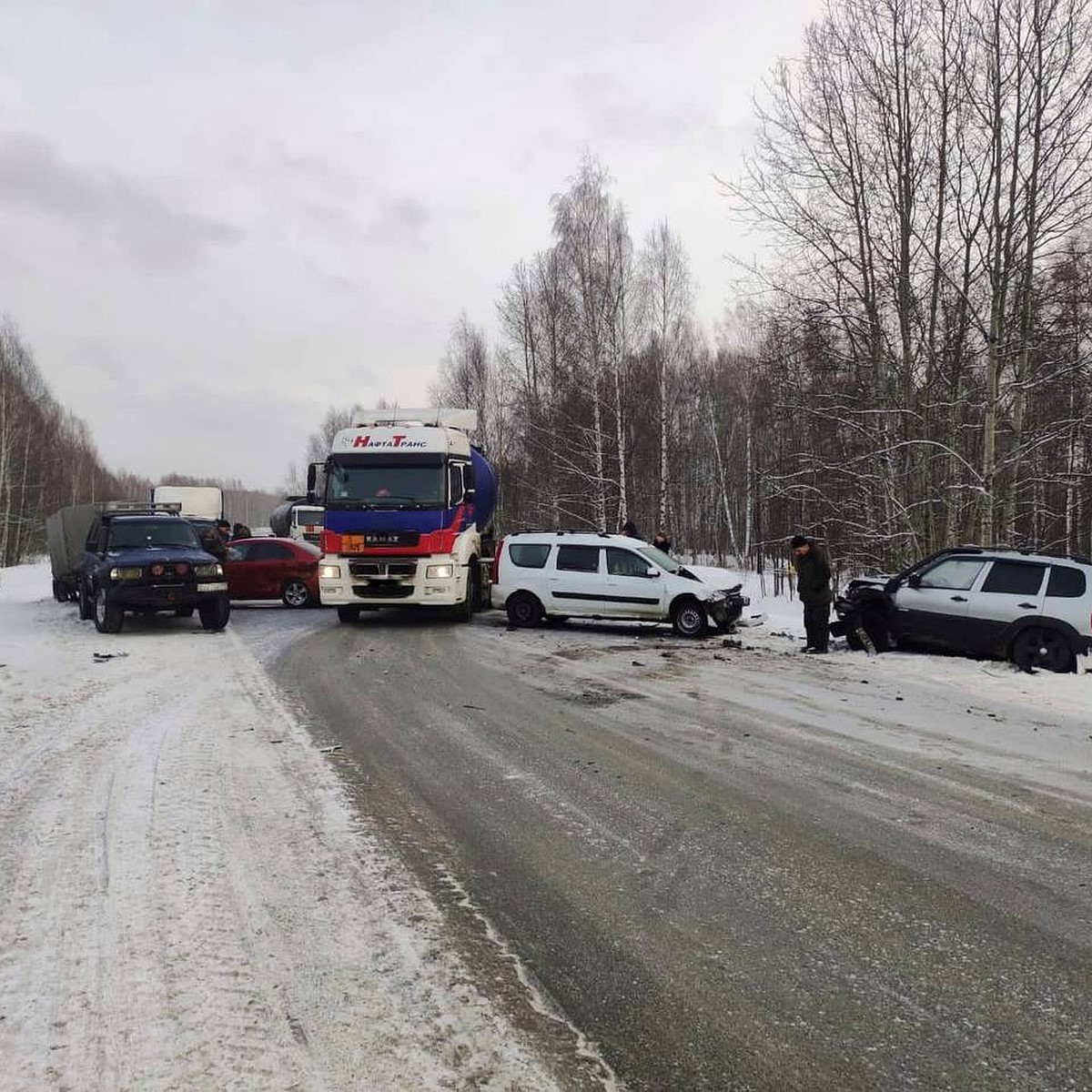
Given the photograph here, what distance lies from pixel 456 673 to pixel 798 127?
1314 centimetres

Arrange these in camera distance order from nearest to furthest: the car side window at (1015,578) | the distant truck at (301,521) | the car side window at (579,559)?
the car side window at (1015,578)
the car side window at (579,559)
the distant truck at (301,521)

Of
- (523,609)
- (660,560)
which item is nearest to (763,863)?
(660,560)

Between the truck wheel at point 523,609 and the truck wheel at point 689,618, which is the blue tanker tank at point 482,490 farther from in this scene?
the truck wheel at point 689,618

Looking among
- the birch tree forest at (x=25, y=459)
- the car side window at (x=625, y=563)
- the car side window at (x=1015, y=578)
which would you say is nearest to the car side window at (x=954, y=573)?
the car side window at (x=1015, y=578)

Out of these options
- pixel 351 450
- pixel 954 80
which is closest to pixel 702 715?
pixel 351 450

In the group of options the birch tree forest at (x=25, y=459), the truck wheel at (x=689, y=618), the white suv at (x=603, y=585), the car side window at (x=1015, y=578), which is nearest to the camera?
the car side window at (x=1015, y=578)

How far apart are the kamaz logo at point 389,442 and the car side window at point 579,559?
315 centimetres

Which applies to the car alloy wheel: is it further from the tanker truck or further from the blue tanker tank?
the blue tanker tank

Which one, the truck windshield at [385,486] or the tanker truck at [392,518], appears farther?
the truck windshield at [385,486]

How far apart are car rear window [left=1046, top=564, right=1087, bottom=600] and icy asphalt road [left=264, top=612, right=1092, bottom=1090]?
2.03 meters

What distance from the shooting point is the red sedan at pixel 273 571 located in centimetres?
1877

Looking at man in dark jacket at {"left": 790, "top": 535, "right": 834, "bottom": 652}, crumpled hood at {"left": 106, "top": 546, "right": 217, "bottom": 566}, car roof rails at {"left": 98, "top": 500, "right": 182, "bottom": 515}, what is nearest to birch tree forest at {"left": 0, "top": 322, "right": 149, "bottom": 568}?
car roof rails at {"left": 98, "top": 500, "right": 182, "bottom": 515}

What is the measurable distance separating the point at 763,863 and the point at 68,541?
19.3m

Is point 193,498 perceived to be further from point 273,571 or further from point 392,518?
point 392,518
